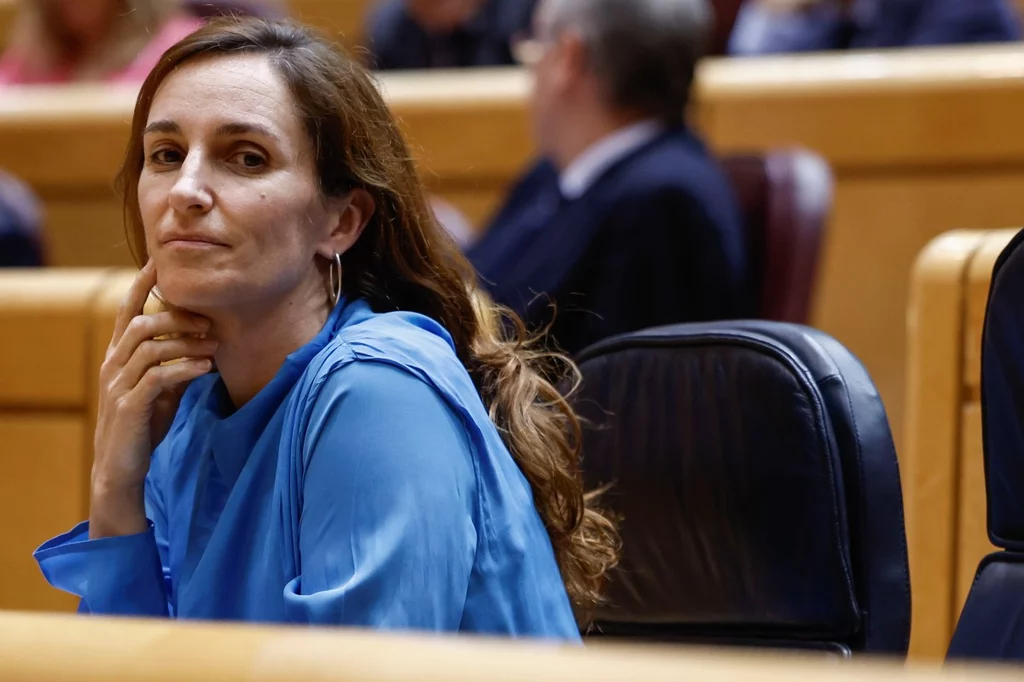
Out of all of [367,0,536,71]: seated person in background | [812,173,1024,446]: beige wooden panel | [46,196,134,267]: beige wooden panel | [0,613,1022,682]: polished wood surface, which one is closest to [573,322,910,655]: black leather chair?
[0,613,1022,682]: polished wood surface

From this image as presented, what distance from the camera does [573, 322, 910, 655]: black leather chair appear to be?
1.07 m

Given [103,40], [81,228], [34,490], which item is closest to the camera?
[34,490]

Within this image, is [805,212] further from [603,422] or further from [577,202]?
[603,422]

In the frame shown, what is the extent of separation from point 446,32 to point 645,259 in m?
1.31

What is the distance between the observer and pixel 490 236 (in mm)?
2281

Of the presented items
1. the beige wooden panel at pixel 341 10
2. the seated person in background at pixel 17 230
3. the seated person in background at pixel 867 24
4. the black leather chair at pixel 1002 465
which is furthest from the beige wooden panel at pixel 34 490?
the beige wooden panel at pixel 341 10

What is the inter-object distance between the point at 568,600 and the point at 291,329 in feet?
0.96

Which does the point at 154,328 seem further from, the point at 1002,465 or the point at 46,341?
the point at 46,341

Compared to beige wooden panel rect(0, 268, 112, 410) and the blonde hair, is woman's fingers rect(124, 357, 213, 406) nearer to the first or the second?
beige wooden panel rect(0, 268, 112, 410)

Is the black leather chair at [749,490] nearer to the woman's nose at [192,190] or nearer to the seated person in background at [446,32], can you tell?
the woman's nose at [192,190]

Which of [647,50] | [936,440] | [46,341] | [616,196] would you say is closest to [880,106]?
[647,50]

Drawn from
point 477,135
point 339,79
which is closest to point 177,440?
point 339,79

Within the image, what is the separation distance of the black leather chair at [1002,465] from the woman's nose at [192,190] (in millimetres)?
577

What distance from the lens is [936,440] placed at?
1.51 metres
